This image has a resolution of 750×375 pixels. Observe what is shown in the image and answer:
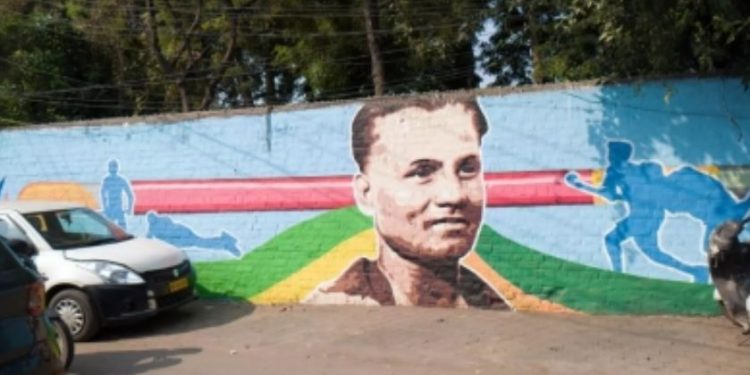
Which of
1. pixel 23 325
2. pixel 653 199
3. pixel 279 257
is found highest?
pixel 23 325

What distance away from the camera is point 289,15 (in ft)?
70.5

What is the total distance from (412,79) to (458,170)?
1290 cm

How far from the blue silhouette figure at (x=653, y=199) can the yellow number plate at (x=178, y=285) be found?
14.2 feet

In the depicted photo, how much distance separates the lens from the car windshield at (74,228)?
30.1ft

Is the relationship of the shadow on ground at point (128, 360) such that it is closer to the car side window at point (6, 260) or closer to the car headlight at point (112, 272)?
the car headlight at point (112, 272)

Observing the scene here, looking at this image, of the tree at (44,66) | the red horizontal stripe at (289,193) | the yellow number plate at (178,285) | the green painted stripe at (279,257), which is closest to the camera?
the red horizontal stripe at (289,193)

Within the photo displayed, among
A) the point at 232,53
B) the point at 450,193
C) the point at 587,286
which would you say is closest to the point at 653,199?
the point at 587,286

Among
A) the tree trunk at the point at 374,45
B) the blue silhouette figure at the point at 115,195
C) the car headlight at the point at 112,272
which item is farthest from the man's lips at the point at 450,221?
the tree trunk at the point at 374,45

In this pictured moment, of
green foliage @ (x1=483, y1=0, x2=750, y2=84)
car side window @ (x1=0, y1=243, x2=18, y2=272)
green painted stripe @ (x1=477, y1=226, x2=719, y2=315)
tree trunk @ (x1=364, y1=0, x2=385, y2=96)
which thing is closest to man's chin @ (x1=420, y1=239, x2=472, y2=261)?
green painted stripe @ (x1=477, y1=226, x2=719, y2=315)

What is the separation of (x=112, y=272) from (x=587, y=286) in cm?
488

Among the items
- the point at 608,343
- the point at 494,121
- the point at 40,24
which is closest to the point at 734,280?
the point at 608,343

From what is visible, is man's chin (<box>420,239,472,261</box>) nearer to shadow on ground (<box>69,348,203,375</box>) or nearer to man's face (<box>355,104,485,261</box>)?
man's face (<box>355,104,485,261</box>)

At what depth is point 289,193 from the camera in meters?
9.91

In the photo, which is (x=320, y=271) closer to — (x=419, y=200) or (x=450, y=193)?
(x=419, y=200)
